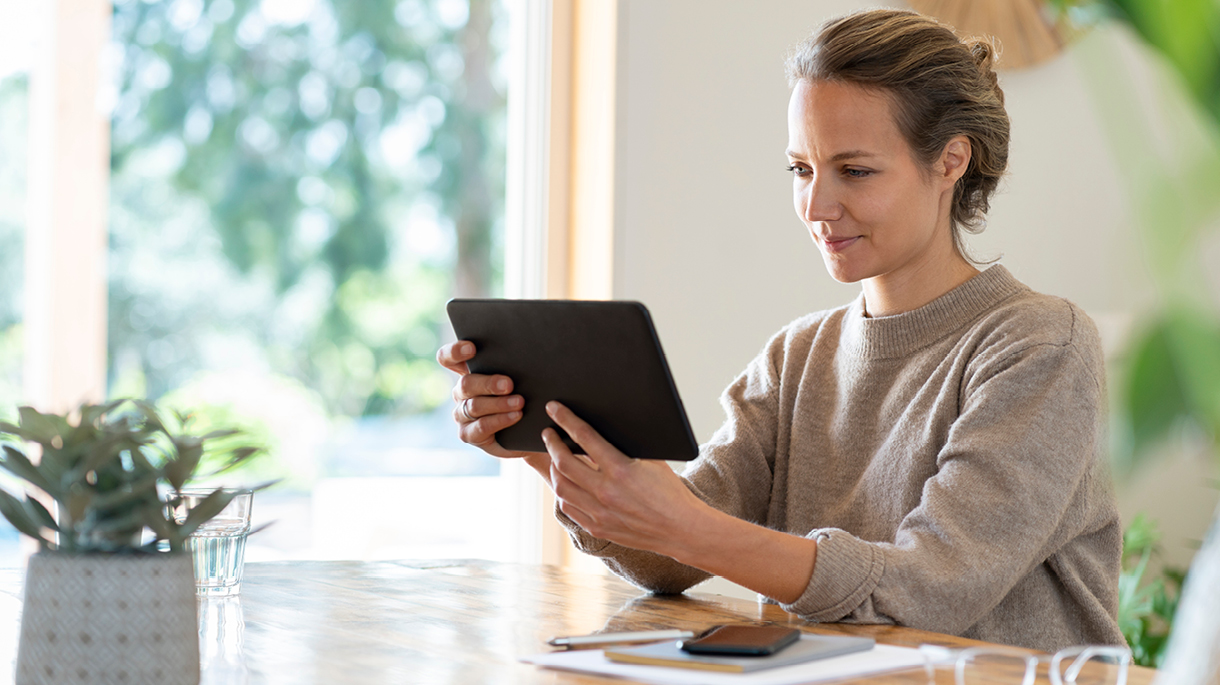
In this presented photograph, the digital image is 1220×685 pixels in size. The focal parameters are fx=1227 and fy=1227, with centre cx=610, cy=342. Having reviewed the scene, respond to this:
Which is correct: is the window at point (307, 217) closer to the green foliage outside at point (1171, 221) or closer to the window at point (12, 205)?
the window at point (12, 205)

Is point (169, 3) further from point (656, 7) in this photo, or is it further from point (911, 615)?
point (911, 615)

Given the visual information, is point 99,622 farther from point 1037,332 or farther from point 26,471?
point 1037,332

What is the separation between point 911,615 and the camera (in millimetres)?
1162

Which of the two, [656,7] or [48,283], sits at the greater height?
[656,7]

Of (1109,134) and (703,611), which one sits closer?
(1109,134)

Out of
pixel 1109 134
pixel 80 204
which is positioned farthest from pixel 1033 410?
pixel 80 204

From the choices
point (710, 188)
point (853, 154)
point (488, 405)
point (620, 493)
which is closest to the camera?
point (620, 493)

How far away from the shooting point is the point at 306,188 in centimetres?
414

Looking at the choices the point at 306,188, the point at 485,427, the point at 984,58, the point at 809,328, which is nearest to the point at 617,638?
the point at 485,427

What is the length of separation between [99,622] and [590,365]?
0.49m

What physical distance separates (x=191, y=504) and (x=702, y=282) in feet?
4.91

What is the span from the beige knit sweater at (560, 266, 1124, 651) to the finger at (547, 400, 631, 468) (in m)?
0.10

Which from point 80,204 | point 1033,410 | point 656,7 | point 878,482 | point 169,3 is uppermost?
point 169,3

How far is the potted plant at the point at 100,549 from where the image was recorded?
738 millimetres
